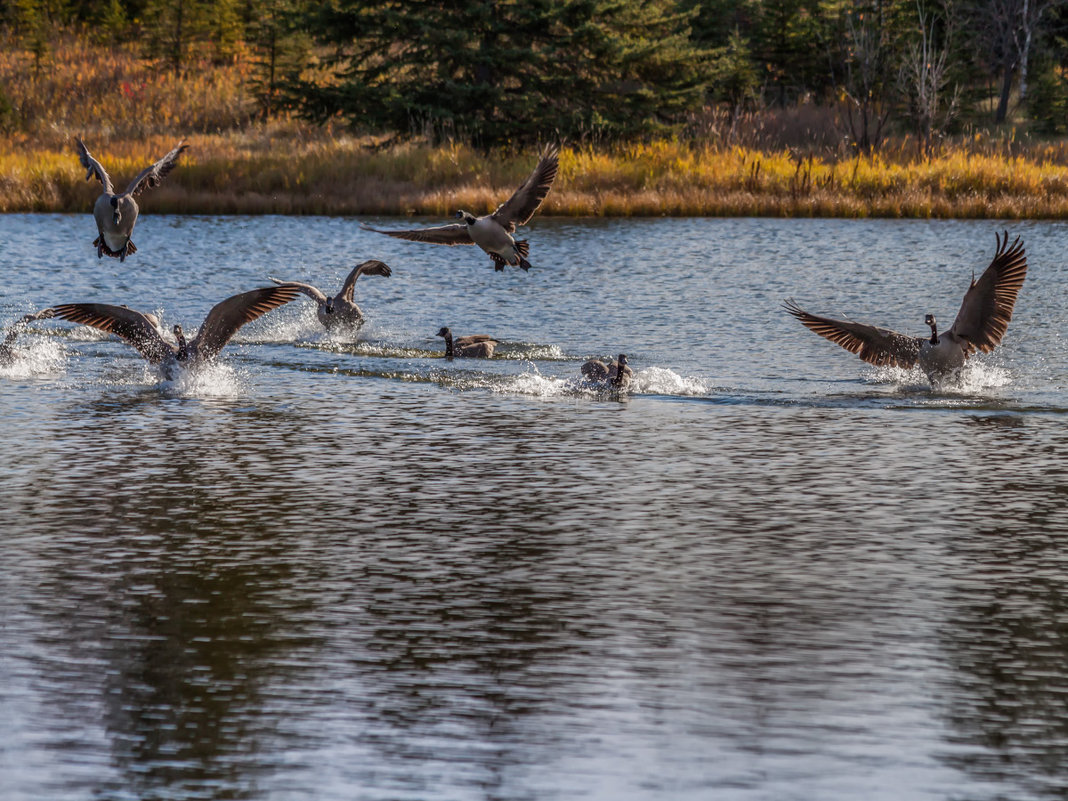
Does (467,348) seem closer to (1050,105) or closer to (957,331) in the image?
(957,331)

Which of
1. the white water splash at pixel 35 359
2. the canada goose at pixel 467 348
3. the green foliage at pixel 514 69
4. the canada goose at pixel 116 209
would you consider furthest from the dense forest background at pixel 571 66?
the canada goose at pixel 116 209

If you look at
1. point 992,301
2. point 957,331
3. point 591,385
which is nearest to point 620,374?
point 591,385

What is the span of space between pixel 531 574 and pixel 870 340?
7.28 metres

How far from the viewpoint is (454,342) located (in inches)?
643

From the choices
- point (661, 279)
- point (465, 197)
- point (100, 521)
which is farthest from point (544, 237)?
point (100, 521)

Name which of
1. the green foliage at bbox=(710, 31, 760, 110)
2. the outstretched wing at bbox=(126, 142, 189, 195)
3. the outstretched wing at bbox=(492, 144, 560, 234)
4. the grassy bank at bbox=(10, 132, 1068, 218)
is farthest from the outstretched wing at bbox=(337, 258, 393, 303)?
the green foliage at bbox=(710, 31, 760, 110)

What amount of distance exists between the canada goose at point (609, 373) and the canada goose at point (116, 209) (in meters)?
4.71

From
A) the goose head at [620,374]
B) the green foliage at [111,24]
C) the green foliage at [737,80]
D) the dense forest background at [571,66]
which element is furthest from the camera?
the green foliage at [111,24]

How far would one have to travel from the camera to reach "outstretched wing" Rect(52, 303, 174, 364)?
13.5 metres

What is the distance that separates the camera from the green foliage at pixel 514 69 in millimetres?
38250

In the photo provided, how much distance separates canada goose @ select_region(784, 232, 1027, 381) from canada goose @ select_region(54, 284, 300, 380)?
195 inches

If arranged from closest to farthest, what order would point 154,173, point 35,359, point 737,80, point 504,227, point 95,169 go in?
point 95,169
point 154,173
point 504,227
point 35,359
point 737,80

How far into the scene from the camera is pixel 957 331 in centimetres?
1384

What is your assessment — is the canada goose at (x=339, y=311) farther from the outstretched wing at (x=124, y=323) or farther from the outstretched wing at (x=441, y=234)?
the outstretched wing at (x=124, y=323)
